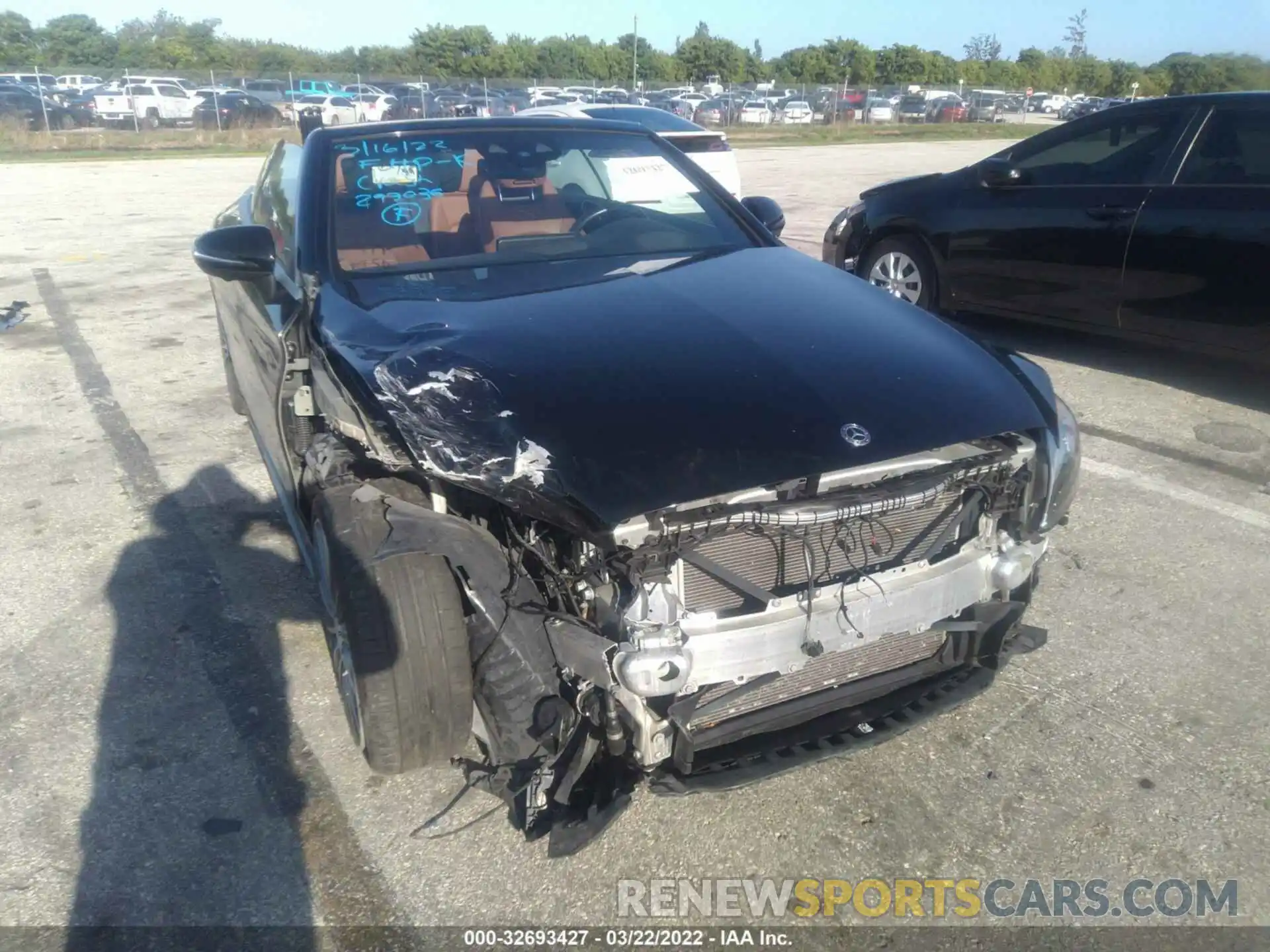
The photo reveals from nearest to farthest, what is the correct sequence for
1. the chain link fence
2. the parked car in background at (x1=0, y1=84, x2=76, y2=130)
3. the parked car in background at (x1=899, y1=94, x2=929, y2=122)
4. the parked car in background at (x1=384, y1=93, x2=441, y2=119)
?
1. the parked car in background at (x1=0, y1=84, x2=76, y2=130)
2. the chain link fence
3. the parked car in background at (x1=384, y1=93, x2=441, y2=119)
4. the parked car in background at (x1=899, y1=94, x2=929, y2=122)

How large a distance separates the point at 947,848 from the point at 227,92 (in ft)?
122

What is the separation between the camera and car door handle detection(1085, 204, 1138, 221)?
5836mm

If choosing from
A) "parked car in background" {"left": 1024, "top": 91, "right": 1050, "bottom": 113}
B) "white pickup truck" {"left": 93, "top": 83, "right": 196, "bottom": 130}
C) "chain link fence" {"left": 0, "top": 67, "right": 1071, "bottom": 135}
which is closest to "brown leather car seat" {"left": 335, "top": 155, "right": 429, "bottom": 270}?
"chain link fence" {"left": 0, "top": 67, "right": 1071, "bottom": 135}

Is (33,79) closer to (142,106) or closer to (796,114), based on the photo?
(142,106)

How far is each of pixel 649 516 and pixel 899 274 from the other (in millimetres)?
5590

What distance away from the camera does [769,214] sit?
169 inches

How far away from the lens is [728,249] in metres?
3.73

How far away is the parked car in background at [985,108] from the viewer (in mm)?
48406

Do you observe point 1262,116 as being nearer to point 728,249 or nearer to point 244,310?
point 728,249

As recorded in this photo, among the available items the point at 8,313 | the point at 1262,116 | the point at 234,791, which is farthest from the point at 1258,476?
the point at 8,313

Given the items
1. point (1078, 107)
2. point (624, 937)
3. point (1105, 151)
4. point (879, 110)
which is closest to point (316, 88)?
point (879, 110)

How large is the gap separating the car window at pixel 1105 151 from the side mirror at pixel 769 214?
2.86 m

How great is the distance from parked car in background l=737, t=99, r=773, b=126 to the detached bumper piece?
3974 cm

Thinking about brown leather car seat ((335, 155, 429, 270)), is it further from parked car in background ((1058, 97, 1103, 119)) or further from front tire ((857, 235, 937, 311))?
parked car in background ((1058, 97, 1103, 119))
